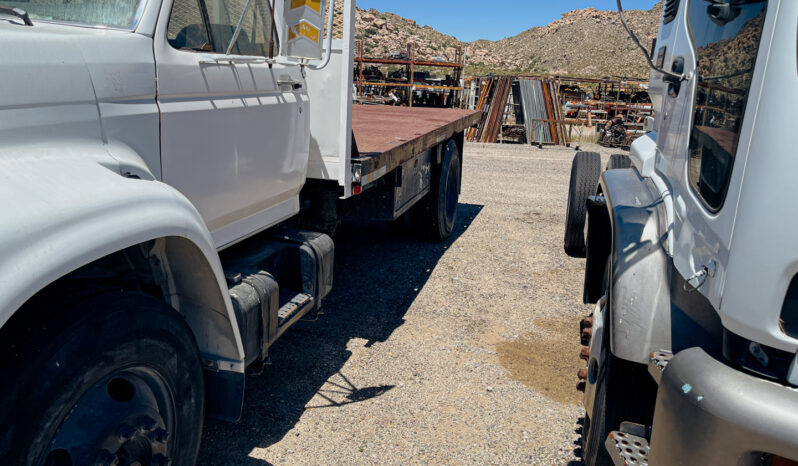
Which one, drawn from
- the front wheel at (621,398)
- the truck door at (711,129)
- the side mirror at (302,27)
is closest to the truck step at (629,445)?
the front wheel at (621,398)

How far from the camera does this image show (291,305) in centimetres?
317

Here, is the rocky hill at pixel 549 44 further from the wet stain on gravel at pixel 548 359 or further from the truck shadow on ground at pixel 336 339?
the wet stain on gravel at pixel 548 359

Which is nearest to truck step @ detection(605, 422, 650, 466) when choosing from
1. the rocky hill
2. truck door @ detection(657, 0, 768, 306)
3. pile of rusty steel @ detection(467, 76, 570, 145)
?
truck door @ detection(657, 0, 768, 306)

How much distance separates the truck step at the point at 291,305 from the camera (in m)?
3.03

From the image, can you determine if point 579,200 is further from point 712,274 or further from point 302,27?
point 712,274

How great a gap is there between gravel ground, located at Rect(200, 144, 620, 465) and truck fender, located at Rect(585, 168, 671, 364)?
3.83ft

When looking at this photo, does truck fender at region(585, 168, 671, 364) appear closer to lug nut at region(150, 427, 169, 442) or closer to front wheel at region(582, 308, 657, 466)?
front wheel at region(582, 308, 657, 466)

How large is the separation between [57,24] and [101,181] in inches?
25.2

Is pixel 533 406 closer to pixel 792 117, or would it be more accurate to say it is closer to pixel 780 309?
pixel 780 309

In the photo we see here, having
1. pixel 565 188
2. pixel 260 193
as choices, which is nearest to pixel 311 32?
pixel 260 193

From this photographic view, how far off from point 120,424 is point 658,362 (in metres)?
1.70

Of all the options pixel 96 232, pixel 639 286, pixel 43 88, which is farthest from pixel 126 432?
pixel 639 286

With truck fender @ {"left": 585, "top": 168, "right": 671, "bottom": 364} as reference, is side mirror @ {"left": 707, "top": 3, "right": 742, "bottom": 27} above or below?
above

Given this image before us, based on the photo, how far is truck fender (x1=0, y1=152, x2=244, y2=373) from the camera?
1470 millimetres
